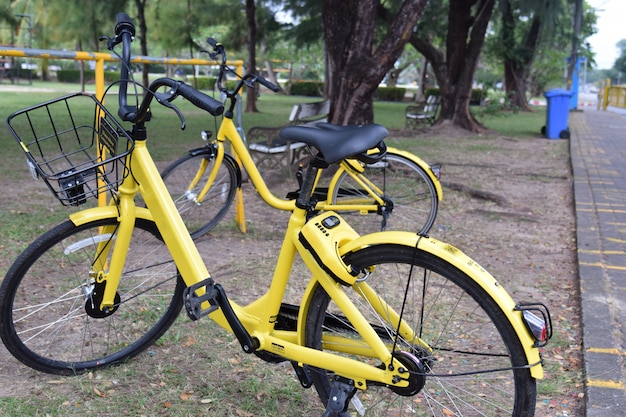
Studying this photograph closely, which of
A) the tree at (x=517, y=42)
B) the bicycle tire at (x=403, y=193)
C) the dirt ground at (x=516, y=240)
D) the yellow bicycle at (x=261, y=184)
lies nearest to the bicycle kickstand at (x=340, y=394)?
the dirt ground at (x=516, y=240)

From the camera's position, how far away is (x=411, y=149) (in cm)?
1165

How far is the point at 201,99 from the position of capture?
7.90 feet

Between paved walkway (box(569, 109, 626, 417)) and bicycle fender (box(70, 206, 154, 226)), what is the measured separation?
2.02m

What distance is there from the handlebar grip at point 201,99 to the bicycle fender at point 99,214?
25.1 inches

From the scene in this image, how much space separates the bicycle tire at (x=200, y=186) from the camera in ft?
16.0

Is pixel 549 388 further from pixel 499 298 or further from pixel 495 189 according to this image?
pixel 495 189

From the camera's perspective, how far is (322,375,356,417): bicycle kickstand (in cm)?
240

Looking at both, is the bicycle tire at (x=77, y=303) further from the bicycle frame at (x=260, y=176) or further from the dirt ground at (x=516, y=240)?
the bicycle frame at (x=260, y=176)

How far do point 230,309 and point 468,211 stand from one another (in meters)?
4.49

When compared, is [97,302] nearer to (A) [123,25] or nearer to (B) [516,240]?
(A) [123,25]

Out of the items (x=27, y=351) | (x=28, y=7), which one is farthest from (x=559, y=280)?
(x=28, y=7)

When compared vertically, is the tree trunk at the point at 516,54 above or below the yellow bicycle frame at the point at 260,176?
above

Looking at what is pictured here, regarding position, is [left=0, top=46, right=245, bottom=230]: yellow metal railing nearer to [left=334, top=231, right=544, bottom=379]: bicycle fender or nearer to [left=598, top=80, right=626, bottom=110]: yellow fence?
[left=334, top=231, right=544, bottom=379]: bicycle fender

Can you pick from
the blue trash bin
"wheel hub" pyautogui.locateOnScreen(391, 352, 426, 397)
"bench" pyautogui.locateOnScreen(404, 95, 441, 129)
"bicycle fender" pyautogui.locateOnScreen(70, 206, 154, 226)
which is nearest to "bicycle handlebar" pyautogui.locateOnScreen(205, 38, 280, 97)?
"bicycle fender" pyautogui.locateOnScreen(70, 206, 154, 226)
